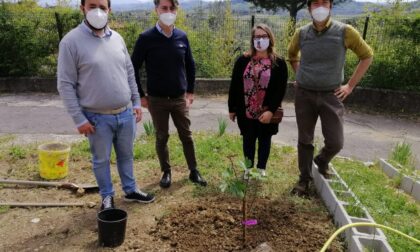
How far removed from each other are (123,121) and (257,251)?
1.66 meters

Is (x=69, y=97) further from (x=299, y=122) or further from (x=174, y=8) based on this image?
(x=299, y=122)

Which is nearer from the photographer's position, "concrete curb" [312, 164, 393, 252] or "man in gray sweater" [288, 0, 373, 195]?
"concrete curb" [312, 164, 393, 252]

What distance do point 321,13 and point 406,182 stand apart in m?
2.44

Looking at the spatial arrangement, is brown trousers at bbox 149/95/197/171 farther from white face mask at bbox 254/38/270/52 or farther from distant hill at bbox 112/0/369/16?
distant hill at bbox 112/0/369/16

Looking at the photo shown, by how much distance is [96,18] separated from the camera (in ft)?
11.2

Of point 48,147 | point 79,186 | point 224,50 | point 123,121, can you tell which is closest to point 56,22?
point 224,50

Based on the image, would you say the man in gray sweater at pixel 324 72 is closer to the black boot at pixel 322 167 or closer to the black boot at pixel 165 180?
the black boot at pixel 322 167

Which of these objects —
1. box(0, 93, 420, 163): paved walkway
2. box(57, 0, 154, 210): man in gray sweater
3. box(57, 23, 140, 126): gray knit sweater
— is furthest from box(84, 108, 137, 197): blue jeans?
box(0, 93, 420, 163): paved walkway

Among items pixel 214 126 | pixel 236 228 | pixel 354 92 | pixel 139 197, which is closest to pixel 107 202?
pixel 139 197

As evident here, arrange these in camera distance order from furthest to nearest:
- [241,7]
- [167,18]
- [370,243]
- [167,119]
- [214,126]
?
1. [241,7]
2. [214,126]
3. [167,119]
4. [167,18]
5. [370,243]

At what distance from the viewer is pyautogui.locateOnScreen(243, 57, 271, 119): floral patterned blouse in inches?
171

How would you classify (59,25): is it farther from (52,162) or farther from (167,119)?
(167,119)

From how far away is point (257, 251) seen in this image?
3.22 metres

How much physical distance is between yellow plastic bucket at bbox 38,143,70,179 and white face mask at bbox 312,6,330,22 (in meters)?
3.24
